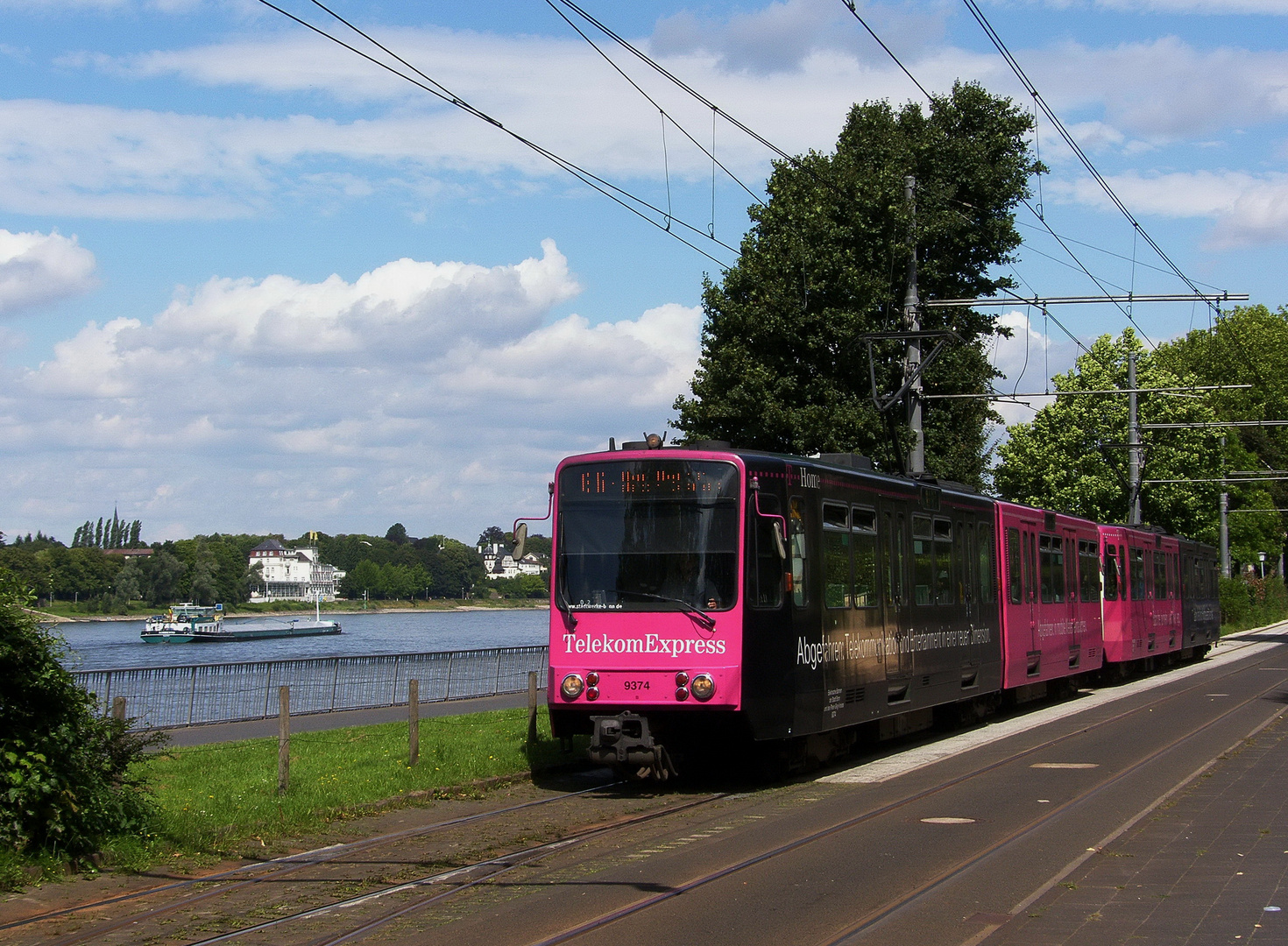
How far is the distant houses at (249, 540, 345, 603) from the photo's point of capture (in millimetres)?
149625

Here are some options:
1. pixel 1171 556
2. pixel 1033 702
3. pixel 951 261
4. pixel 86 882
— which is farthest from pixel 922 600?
pixel 951 261

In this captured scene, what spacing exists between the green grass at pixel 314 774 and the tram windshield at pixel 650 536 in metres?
2.50

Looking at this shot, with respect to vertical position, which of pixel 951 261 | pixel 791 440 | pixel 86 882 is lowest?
pixel 86 882

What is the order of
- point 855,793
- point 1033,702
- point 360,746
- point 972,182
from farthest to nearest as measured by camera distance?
point 972,182
point 1033,702
point 360,746
point 855,793

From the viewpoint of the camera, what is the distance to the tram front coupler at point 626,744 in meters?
13.5

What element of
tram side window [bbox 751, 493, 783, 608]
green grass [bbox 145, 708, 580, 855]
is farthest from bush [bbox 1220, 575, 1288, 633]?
tram side window [bbox 751, 493, 783, 608]

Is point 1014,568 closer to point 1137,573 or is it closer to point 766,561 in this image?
A: point 766,561

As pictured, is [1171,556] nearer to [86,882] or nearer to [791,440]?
[791,440]

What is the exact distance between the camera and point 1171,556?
3488 centimetres

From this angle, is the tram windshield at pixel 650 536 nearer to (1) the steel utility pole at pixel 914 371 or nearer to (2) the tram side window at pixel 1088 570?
(1) the steel utility pole at pixel 914 371

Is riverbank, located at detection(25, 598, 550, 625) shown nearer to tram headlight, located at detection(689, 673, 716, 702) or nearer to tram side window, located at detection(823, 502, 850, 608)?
tram side window, located at detection(823, 502, 850, 608)

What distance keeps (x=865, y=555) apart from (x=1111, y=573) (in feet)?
48.3

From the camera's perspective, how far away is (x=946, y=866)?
31.0ft

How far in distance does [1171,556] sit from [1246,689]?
7.66 meters
